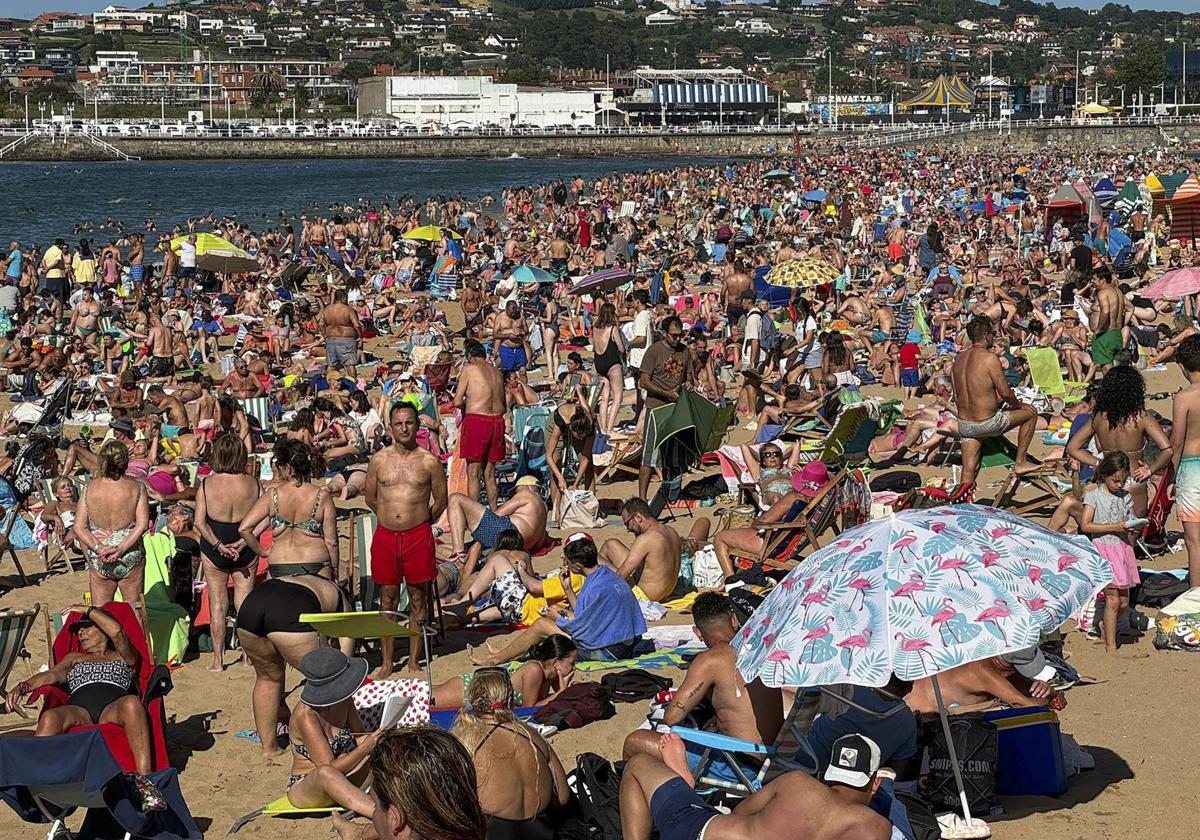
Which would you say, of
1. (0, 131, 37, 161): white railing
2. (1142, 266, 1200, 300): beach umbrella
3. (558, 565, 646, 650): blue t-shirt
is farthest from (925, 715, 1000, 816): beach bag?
(0, 131, 37, 161): white railing

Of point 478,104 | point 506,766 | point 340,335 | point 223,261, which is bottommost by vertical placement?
point 506,766

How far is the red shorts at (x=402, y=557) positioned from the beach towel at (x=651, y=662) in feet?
2.69

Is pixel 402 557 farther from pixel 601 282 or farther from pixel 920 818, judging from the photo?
pixel 601 282

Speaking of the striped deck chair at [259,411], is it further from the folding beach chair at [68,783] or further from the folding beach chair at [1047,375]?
the folding beach chair at [68,783]

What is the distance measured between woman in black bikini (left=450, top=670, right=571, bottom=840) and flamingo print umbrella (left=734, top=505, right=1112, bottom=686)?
2.31ft

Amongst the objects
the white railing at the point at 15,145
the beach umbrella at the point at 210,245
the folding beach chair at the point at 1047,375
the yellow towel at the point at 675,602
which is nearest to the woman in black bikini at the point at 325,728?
the yellow towel at the point at 675,602

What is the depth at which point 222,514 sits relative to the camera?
6695 mm

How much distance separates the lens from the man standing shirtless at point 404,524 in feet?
21.2

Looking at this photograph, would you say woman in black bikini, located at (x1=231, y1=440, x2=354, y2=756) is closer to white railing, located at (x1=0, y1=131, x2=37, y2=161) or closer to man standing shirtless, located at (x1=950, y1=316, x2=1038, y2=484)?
man standing shirtless, located at (x1=950, y1=316, x2=1038, y2=484)

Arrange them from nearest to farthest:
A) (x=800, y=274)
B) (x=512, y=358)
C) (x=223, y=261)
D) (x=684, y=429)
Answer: (x=684, y=429) → (x=512, y=358) → (x=800, y=274) → (x=223, y=261)

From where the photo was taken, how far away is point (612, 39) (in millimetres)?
183000

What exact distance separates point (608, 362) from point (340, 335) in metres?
4.20

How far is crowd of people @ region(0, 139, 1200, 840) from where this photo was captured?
431cm

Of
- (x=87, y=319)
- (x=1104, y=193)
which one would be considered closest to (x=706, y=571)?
(x=87, y=319)
